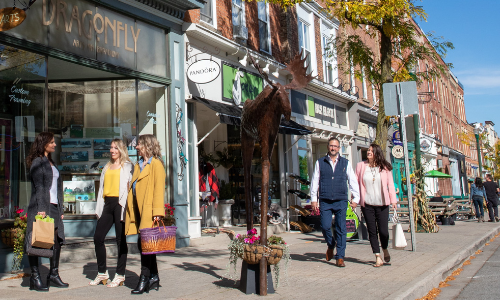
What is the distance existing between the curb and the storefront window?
600 cm

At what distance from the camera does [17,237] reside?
686 cm

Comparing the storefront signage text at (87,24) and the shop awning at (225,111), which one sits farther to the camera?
the shop awning at (225,111)

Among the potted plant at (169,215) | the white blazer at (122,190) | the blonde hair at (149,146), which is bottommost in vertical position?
the potted plant at (169,215)

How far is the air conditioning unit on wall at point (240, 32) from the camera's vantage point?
13325mm

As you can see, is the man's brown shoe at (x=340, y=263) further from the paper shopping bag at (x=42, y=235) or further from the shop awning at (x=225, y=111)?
the shop awning at (x=225, y=111)

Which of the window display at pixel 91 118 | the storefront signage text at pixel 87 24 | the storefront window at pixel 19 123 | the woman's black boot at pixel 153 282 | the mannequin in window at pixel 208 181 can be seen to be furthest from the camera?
the mannequin in window at pixel 208 181

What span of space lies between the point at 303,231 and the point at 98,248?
8624 millimetres

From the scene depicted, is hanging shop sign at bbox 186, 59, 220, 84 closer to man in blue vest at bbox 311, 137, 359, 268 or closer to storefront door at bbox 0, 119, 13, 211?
storefront door at bbox 0, 119, 13, 211

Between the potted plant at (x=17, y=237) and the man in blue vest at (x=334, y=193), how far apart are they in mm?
4103

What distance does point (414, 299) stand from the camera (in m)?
5.46

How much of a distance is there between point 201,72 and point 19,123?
4200 mm

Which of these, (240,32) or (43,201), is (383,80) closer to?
(240,32)

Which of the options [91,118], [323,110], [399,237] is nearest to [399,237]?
[399,237]

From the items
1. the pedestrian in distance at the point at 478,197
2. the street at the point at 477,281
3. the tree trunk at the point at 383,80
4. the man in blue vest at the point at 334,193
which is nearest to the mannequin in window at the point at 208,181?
the tree trunk at the point at 383,80
